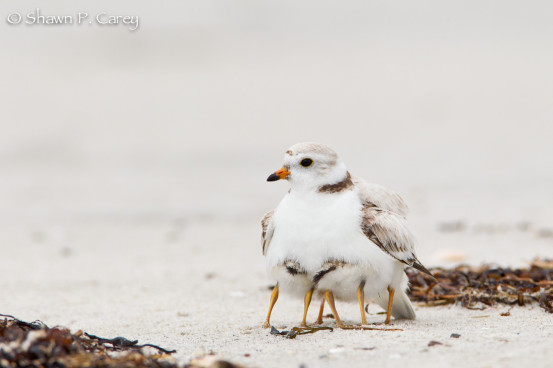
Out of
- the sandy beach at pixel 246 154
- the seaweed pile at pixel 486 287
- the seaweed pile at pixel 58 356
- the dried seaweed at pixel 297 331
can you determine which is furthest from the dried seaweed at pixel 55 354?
the seaweed pile at pixel 486 287

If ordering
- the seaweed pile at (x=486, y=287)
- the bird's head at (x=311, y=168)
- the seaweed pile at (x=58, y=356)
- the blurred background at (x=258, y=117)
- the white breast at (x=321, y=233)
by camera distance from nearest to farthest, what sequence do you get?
the seaweed pile at (x=58, y=356) < the white breast at (x=321, y=233) < the bird's head at (x=311, y=168) < the seaweed pile at (x=486, y=287) < the blurred background at (x=258, y=117)

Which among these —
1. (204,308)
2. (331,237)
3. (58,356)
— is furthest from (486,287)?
(58,356)

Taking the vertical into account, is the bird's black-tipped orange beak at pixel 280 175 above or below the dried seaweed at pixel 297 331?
above

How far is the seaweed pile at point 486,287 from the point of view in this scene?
213 inches

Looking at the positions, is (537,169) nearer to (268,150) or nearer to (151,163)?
(268,150)

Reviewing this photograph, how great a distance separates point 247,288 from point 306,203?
2195mm

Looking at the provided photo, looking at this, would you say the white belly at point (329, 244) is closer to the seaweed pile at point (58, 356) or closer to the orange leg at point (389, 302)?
the orange leg at point (389, 302)

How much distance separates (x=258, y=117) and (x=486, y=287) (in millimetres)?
11921

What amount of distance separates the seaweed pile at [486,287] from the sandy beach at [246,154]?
7.2 inches

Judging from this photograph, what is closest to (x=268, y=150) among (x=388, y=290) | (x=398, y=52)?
(x=398, y=52)

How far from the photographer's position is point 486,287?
221 inches

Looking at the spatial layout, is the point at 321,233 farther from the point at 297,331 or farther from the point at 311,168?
the point at 297,331

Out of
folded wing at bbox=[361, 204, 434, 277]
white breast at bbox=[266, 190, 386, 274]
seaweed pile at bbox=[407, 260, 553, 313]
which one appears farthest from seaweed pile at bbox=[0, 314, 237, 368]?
seaweed pile at bbox=[407, 260, 553, 313]

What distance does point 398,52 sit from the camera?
21438 millimetres
